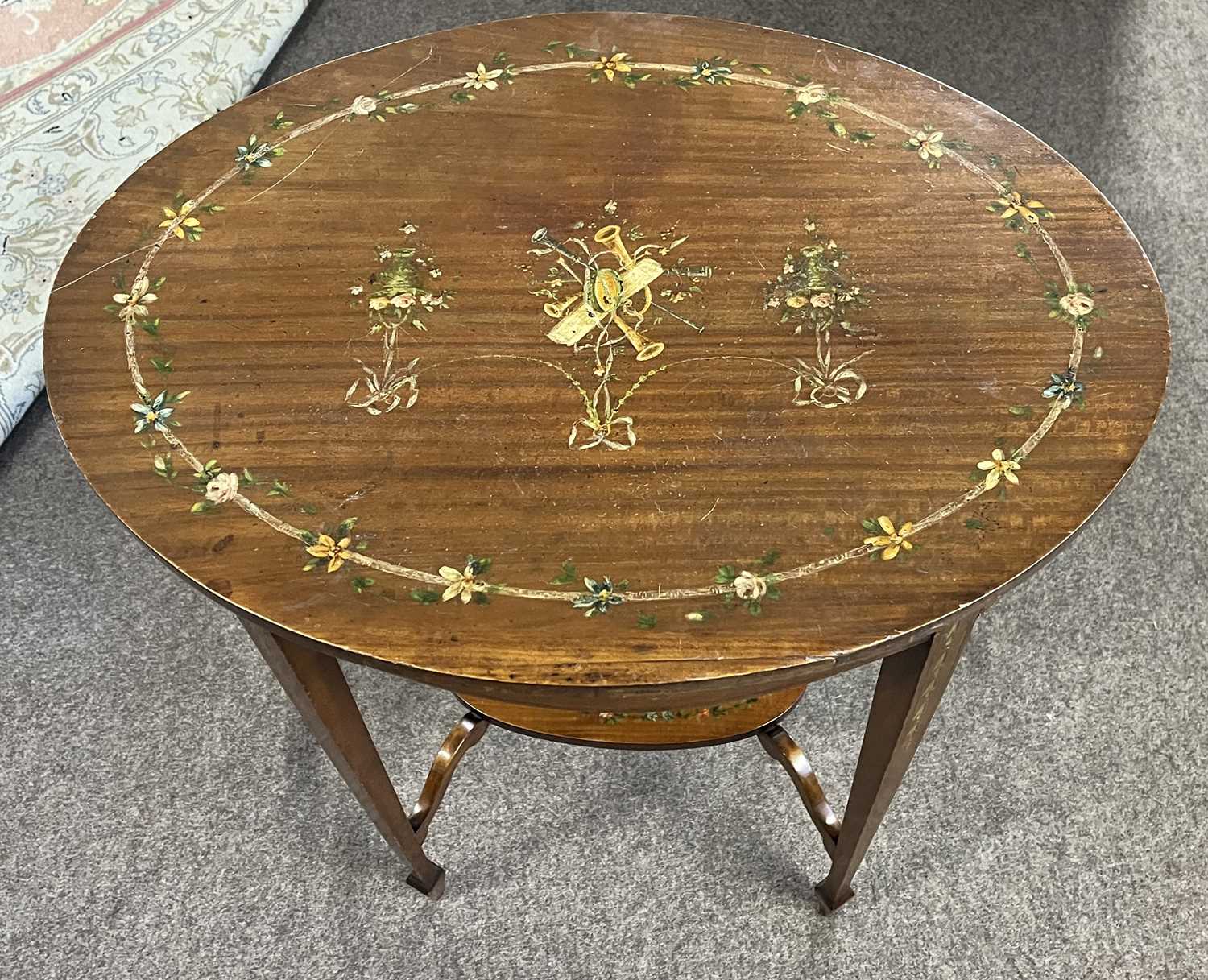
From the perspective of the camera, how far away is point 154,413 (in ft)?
3.36

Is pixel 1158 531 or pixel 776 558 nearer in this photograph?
pixel 776 558

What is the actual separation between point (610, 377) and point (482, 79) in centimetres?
52

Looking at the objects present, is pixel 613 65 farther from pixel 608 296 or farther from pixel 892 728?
pixel 892 728

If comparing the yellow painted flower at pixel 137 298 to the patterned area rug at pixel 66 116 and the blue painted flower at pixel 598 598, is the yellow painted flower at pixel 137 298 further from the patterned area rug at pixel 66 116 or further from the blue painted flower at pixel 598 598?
the patterned area rug at pixel 66 116

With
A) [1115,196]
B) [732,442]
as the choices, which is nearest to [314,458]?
[732,442]

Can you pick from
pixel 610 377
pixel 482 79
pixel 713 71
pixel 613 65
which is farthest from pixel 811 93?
pixel 610 377

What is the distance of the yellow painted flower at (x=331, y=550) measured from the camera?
919mm

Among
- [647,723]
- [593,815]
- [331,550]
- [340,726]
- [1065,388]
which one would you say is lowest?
[593,815]

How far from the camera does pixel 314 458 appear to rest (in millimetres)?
991

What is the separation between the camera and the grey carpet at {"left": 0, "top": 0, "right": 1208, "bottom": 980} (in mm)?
1354

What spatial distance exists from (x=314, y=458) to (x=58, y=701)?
0.84 meters

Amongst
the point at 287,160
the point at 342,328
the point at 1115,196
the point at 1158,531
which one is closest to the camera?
the point at 342,328

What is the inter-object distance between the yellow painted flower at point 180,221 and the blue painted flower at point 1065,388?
864 millimetres

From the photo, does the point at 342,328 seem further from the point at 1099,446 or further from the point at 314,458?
the point at 1099,446
